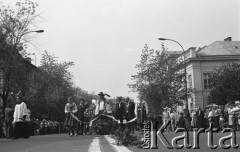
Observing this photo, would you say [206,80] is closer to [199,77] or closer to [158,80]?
[199,77]

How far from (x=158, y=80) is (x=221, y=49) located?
20.5 metres

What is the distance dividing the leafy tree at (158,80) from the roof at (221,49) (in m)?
13.9

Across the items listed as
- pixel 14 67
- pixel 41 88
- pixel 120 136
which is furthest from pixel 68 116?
pixel 41 88

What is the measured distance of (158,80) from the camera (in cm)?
4981

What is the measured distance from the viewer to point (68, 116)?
65.9 ft

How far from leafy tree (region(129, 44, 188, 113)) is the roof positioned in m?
13.9

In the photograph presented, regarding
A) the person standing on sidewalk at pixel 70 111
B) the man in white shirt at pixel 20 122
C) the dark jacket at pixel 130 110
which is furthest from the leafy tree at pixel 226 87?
the man in white shirt at pixel 20 122

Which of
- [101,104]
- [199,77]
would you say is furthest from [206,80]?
[101,104]

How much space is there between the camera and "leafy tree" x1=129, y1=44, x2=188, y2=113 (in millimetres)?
49250

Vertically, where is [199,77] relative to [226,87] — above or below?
above

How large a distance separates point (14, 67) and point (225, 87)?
30.4 meters

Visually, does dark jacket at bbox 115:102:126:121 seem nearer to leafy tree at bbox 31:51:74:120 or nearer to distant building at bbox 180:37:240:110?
leafy tree at bbox 31:51:74:120

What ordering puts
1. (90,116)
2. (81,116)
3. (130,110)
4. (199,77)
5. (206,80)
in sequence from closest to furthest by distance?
1. (130,110)
2. (81,116)
3. (90,116)
4. (199,77)
5. (206,80)

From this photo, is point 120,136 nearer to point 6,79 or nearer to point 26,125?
point 26,125
